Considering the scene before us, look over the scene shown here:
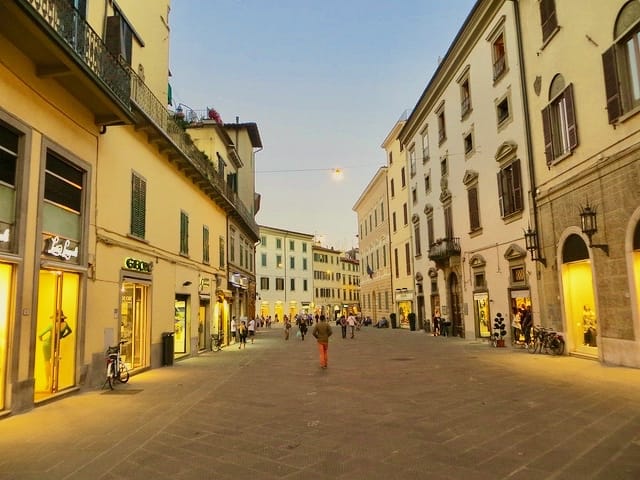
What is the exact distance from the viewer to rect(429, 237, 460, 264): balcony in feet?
82.2

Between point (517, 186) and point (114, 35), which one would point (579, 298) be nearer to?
point (517, 186)

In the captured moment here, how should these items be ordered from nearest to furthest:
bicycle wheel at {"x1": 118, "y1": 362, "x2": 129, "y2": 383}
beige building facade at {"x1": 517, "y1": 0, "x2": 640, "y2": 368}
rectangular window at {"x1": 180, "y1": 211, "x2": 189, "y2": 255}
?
bicycle wheel at {"x1": 118, "y1": 362, "x2": 129, "y2": 383}, beige building facade at {"x1": 517, "y1": 0, "x2": 640, "y2": 368}, rectangular window at {"x1": 180, "y1": 211, "x2": 189, "y2": 255}

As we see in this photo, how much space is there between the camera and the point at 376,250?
46844mm

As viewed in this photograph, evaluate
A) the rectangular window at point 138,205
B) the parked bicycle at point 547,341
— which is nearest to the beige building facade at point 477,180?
the parked bicycle at point 547,341

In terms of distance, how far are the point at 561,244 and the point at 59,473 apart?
48.3ft

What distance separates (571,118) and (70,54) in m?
13.2

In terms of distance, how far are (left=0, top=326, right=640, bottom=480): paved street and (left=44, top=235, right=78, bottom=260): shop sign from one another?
289cm

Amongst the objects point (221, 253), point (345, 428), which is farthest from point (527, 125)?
point (221, 253)

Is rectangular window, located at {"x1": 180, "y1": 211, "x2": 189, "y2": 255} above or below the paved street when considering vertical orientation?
above

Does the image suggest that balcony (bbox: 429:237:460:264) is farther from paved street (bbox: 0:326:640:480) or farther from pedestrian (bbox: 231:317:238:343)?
paved street (bbox: 0:326:640:480)

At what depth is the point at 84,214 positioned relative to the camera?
35.1 feet

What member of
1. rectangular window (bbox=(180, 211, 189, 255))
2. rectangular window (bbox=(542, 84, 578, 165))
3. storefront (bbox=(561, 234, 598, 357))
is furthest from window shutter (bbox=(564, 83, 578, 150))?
rectangular window (bbox=(180, 211, 189, 255))

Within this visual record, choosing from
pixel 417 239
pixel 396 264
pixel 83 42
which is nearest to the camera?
pixel 83 42

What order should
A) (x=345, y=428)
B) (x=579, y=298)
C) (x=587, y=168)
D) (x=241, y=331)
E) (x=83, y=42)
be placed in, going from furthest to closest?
(x=241, y=331), (x=579, y=298), (x=587, y=168), (x=83, y=42), (x=345, y=428)
